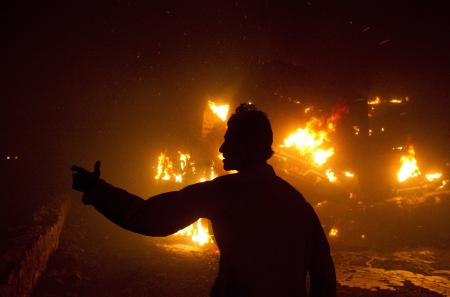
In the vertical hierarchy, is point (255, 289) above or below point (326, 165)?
below

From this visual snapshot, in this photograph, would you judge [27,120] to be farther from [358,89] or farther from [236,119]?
[236,119]

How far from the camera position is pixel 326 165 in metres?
15.2

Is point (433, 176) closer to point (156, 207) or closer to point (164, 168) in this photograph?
point (164, 168)

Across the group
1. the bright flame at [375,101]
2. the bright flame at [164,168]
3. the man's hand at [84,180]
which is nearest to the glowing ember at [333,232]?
the bright flame at [375,101]

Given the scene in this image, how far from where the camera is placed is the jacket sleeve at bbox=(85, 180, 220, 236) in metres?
1.57

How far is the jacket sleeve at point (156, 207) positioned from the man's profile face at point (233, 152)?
0.88 feet

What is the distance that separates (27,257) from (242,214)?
5.31 metres

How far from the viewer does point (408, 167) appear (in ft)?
53.2

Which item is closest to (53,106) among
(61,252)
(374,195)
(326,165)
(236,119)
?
(61,252)

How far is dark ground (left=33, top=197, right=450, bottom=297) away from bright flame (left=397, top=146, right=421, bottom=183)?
633cm

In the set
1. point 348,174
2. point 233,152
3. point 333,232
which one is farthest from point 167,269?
point 348,174

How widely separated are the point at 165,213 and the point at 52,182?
19.5 meters

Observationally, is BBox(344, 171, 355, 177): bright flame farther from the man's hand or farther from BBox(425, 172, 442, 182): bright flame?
the man's hand

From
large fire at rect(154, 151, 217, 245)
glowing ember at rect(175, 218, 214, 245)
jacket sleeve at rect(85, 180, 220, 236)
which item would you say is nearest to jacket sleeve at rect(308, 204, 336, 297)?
jacket sleeve at rect(85, 180, 220, 236)
